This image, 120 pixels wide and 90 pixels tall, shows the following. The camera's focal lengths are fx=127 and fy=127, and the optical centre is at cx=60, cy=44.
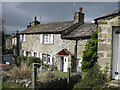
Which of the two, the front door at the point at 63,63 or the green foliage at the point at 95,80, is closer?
the green foliage at the point at 95,80

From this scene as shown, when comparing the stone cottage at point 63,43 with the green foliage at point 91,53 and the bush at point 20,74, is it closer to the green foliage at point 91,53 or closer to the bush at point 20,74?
the green foliage at point 91,53

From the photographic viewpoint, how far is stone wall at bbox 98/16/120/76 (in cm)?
586

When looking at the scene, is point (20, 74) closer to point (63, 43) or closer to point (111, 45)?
point (111, 45)

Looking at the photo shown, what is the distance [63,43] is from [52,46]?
68.7 inches

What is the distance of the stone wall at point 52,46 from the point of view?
1161cm

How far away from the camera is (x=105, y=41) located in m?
5.96

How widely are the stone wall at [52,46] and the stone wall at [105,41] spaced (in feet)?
15.7

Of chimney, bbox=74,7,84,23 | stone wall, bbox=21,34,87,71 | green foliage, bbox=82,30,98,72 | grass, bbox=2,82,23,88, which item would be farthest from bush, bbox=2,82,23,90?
chimney, bbox=74,7,84,23

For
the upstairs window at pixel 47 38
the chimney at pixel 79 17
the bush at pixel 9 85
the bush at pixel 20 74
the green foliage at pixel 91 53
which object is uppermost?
the chimney at pixel 79 17

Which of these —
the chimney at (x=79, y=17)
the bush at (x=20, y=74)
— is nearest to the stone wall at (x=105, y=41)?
the bush at (x=20, y=74)

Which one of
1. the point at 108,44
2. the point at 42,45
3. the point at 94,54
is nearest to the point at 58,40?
the point at 42,45

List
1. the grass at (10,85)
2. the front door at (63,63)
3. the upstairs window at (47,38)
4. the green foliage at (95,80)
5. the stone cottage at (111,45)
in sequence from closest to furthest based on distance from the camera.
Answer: the green foliage at (95,80) < the stone cottage at (111,45) < the grass at (10,85) < the front door at (63,63) < the upstairs window at (47,38)

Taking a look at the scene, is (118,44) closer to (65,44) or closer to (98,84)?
(98,84)

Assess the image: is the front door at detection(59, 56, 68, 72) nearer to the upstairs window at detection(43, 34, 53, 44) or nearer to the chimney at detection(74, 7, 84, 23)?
the upstairs window at detection(43, 34, 53, 44)
